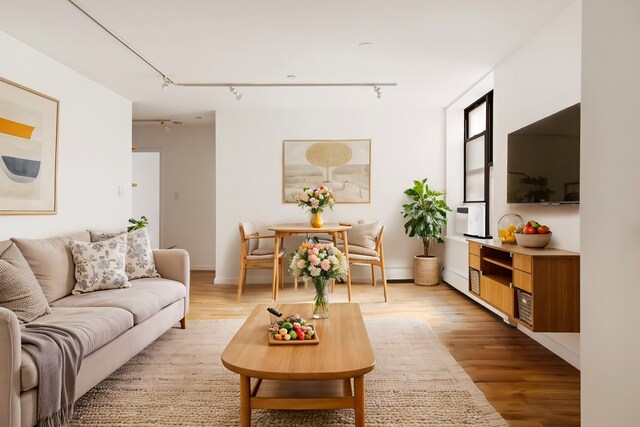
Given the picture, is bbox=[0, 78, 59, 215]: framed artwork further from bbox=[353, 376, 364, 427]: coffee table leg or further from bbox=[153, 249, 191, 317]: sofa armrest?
bbox=[353, 376, 364, 427]: coffee table leg

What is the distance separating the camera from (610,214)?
1288 millimetres

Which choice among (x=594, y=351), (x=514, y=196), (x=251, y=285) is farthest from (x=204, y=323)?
(x=594, y=351)

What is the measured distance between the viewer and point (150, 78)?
4.29 metres

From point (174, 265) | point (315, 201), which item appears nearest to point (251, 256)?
point (315, 201)

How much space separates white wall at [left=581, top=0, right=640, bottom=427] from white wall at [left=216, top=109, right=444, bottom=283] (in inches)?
174

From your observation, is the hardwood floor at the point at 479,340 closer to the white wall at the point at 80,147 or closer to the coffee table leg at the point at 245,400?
the coffee table leg at the point at 245,400

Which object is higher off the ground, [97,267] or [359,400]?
[97,267]

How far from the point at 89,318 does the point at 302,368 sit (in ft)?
4.51

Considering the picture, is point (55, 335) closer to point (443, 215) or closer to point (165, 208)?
point (443, 215)

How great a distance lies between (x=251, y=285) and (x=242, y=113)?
239 cm

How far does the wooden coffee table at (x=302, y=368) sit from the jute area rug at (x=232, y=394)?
146mm

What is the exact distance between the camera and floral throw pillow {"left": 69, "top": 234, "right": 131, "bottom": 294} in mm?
3102

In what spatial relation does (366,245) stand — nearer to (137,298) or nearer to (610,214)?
(137,298)

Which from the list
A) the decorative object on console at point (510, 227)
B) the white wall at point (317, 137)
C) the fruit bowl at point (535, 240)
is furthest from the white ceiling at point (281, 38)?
the fruit bowl at point (535, 240)
